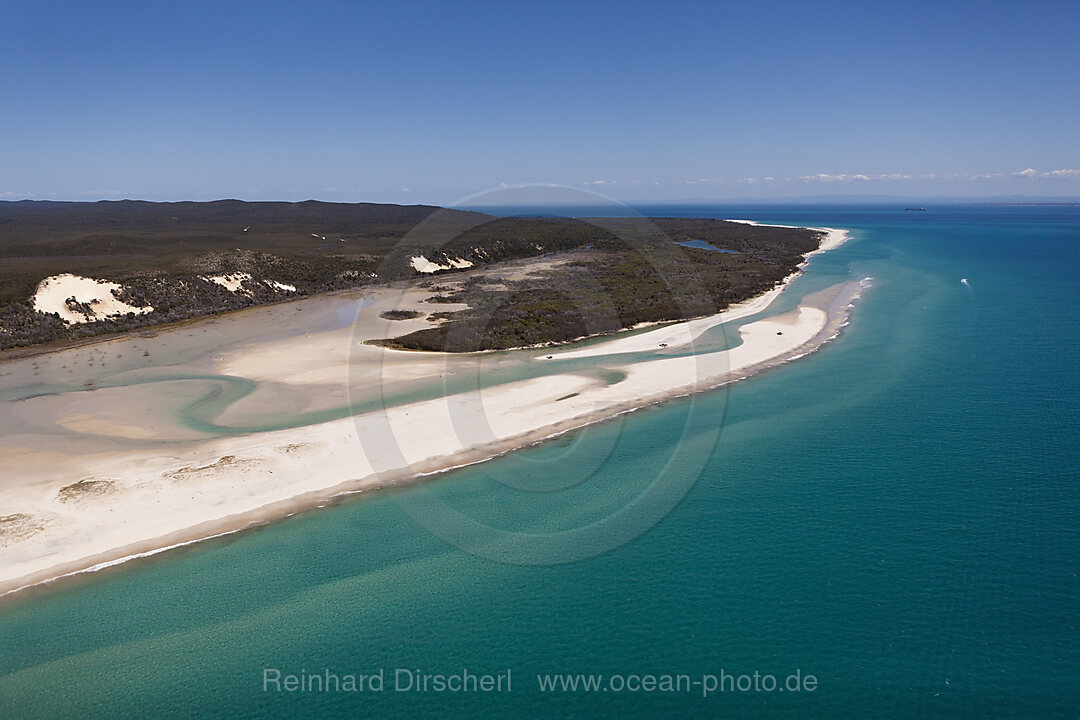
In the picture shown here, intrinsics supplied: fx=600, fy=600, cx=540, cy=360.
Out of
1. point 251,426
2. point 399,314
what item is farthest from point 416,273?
point 251,426

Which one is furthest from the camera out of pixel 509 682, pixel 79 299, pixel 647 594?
pixel 79 299

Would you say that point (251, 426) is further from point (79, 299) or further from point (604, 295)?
point (604, 295)

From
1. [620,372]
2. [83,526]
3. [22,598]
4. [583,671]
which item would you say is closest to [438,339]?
[620,372]

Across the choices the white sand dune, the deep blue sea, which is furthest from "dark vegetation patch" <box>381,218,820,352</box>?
the white sand dune

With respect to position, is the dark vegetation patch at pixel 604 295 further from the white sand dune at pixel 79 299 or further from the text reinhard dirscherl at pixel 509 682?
the text reinhard dirscherl at pixel 509 682

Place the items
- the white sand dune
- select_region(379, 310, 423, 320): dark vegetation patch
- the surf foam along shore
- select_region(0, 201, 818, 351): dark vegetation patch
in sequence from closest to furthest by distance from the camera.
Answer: the surf foam along shore
select_region(0, 201, 818, 351): dark vegetation patch
the white sand dune
select_region(379, 310, 423, 320): dark vegetation patch

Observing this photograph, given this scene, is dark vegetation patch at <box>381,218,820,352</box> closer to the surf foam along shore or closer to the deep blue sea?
the surf foam along shore
